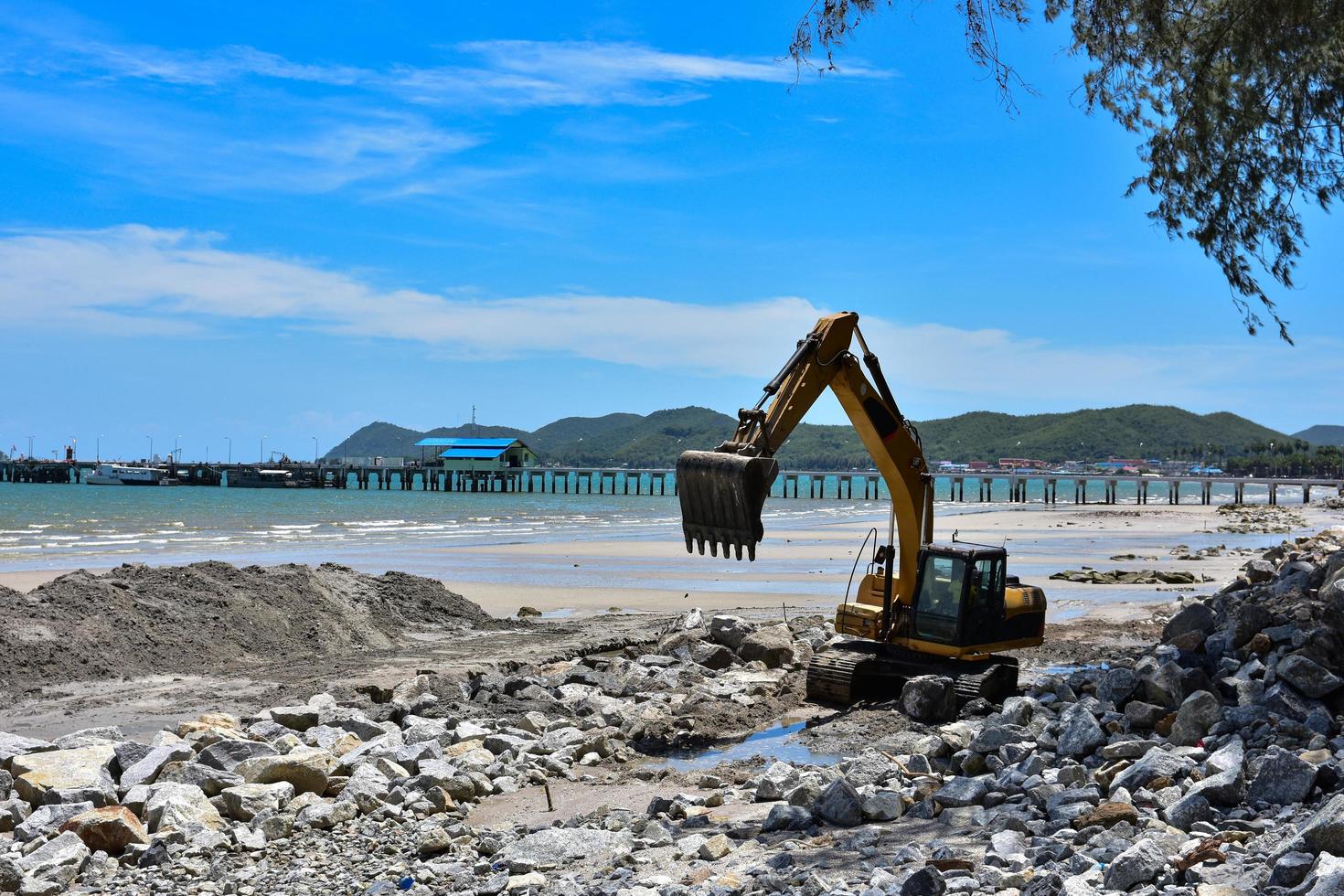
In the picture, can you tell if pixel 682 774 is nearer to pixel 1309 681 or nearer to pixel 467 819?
pixel 467 819

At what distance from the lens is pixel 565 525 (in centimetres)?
5409

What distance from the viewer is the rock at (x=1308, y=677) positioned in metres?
9.06

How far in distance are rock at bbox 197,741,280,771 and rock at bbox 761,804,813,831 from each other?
13.7ft

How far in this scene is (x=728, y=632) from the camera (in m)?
16.0

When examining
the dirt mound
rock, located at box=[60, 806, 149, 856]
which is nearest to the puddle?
rock, located at box=[60, 806, 149, 856]

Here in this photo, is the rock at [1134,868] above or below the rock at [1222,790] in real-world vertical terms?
below

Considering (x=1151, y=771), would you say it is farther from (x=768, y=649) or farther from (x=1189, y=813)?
(x=768, y=649)

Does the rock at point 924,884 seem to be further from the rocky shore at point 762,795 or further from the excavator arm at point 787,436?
the excavator arm at point 787,436

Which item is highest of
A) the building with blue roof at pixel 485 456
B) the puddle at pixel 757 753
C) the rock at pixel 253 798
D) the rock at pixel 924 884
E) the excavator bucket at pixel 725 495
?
the building with blue roof at pixel 485 456

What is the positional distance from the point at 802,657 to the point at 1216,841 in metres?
9.64

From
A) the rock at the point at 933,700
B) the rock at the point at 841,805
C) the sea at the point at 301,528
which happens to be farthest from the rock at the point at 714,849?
the sea at the point at 301,528

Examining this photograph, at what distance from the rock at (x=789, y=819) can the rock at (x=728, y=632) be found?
7.56 m

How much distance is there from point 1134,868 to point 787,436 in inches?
237

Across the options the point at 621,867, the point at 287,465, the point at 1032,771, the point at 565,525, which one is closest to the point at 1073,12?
the point at 1032,771
